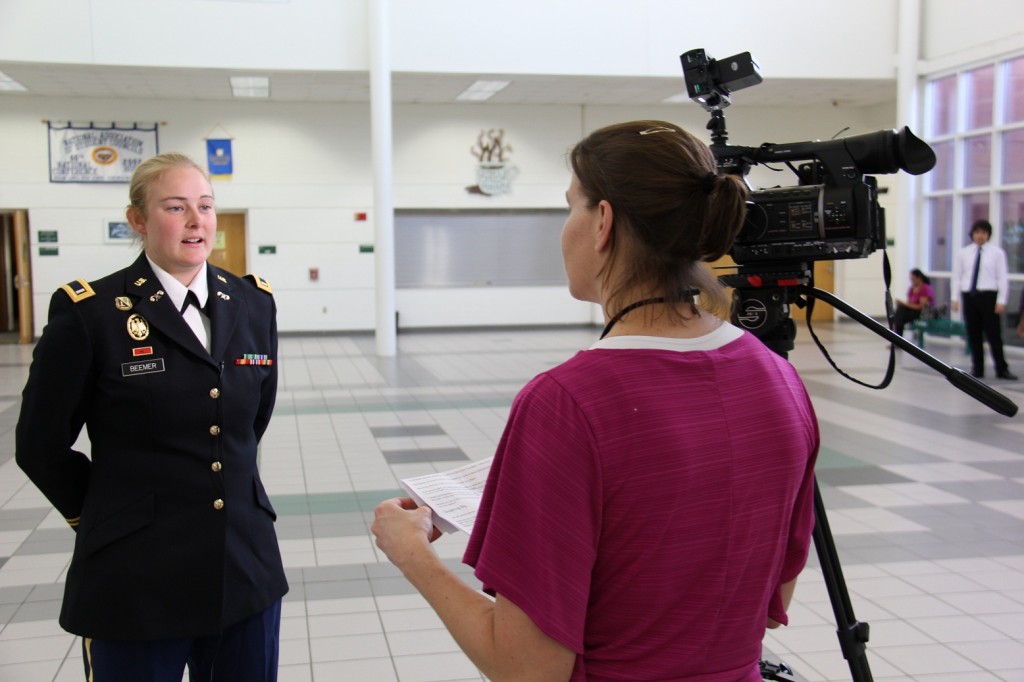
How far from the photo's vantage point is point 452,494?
158 cm

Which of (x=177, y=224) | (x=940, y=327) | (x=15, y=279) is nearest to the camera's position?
(x=177, y=224)

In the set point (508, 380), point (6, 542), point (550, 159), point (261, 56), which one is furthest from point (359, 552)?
point (550, 159)

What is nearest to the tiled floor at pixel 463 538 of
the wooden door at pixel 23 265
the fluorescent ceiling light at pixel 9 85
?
the wooden door at pixel 23 265

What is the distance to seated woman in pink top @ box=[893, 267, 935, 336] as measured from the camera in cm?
1392

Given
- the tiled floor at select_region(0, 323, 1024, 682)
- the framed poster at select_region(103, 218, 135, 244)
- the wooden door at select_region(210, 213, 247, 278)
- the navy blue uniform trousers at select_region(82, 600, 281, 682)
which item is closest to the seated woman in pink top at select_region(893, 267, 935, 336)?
the tiled floor at select_region(0, 323, 1024, 682)

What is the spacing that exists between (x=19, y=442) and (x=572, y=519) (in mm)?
1358

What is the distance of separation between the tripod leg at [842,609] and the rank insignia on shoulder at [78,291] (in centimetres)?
171

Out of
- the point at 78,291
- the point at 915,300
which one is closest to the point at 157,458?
the point at 78,291

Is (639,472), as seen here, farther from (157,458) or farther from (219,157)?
(219,157)

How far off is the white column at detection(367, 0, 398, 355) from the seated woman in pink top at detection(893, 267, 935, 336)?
24.4 ft

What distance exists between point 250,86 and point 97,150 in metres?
3.08

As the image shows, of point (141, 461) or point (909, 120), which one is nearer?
point (141, 461)

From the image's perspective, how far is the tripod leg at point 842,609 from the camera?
235cm

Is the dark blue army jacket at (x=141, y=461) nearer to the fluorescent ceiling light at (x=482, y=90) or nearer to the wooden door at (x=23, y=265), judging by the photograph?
the fluorescent ceiling light at (x=482, y=90)
